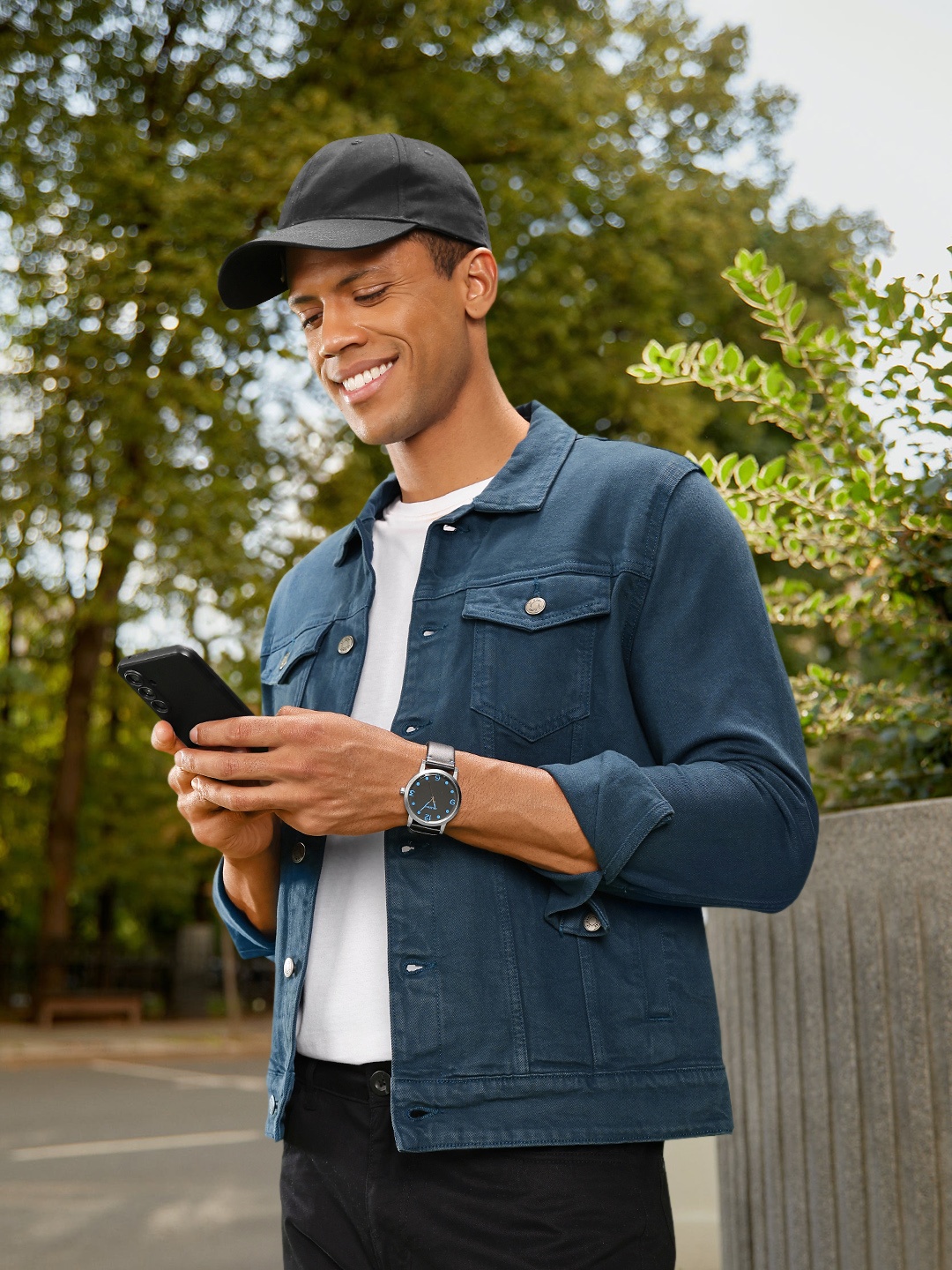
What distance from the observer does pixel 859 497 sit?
9.41ft

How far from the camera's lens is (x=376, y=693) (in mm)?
1808

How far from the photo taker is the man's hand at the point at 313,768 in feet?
4.76

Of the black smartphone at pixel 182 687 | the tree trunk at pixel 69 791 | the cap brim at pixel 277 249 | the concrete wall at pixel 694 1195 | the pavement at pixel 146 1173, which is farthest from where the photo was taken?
the tree trunk at pixel 69 791

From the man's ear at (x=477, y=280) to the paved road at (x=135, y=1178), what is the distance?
5695mm

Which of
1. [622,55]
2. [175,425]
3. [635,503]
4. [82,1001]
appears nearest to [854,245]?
[622,55]

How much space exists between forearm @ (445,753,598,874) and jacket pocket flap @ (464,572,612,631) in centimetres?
22

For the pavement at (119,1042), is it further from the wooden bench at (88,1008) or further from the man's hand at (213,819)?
the man's hand at (213,819)

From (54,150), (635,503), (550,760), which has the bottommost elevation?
(550,760)

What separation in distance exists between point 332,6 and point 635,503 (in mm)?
15800

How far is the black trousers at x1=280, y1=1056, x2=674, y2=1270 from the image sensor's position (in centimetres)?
147

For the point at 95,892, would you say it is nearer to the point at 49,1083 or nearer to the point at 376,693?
the point at 49,1083

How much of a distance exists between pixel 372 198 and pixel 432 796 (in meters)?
0.82

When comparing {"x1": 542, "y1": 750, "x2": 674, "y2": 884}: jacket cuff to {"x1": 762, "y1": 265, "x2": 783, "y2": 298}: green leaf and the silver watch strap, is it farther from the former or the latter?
{"x1": 762, "y1": 265, "x2": 783, "y2": 298}: green leaf

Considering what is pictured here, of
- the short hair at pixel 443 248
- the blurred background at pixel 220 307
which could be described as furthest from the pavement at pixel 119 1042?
the short hair at pixel 443 248
